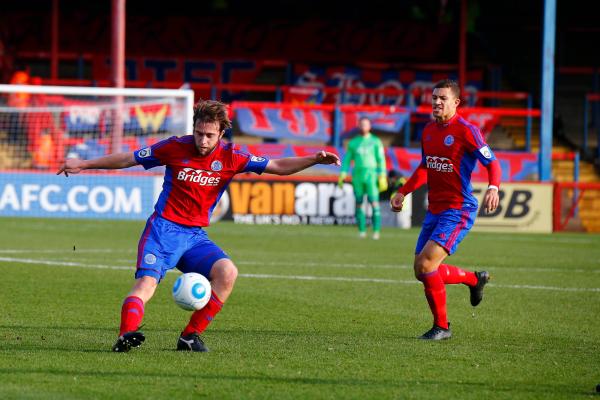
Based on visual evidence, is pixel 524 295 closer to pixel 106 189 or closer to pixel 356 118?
pixel 106 189

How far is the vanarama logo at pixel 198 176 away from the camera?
26.7 feet

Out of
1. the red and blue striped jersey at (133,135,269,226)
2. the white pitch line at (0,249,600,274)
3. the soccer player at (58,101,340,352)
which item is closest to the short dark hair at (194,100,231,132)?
the soccer player at (58,101,340,352)

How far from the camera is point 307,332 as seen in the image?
9281mm

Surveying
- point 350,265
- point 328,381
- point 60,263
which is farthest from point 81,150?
Result: point 328,381

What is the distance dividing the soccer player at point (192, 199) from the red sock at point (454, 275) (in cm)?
198

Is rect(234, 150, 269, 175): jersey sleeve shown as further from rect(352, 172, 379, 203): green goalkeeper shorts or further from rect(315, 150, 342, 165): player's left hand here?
rect(352, 172, 379, 203): green goalkeeper shorts

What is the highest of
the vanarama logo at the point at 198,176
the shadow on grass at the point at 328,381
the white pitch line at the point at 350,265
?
the vanarama logo at the point at 198,176

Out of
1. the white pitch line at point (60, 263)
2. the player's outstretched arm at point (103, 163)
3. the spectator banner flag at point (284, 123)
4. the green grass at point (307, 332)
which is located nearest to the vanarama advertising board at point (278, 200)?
the spectator banner flag at point (284, 123)

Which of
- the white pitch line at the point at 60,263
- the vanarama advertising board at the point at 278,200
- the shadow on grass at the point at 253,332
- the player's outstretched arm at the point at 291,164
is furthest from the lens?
the vanarama advertising board at the point at 278,200

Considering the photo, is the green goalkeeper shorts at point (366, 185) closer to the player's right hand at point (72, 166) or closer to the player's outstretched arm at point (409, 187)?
the player's outstretched arm at point (409, 187)

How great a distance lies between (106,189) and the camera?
22391 mm

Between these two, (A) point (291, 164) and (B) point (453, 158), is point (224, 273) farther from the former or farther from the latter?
(B) point (453, 158)

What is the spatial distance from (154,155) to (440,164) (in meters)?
2.48

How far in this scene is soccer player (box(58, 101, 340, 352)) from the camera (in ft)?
26.1
